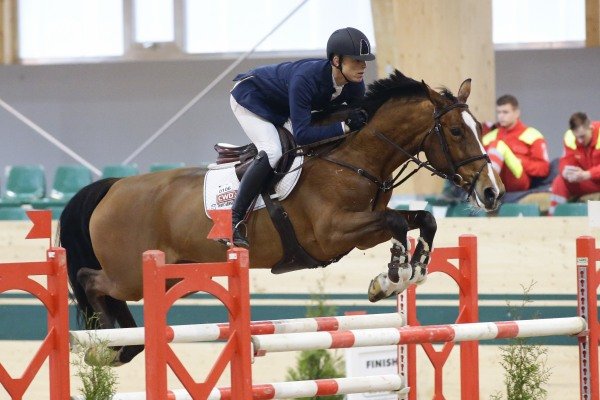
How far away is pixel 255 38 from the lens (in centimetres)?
1191

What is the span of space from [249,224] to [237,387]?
129 cm

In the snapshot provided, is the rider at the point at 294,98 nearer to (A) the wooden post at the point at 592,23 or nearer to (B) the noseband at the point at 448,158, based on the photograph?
(B) the noseband at the point at 448,158

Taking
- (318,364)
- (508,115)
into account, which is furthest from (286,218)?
(508,115)

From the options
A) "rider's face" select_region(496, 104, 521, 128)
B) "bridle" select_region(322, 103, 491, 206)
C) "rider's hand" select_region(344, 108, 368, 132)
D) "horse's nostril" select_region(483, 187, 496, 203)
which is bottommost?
"horse's nostril" select_region(483, 187, 496, 203)

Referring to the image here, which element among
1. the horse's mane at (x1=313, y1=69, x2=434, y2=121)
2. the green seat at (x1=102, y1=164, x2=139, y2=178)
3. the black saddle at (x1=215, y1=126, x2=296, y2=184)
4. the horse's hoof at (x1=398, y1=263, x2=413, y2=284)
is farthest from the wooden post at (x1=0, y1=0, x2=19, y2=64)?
the horse's hoof at (x1=398, y1=263, x2=413, y2=284)

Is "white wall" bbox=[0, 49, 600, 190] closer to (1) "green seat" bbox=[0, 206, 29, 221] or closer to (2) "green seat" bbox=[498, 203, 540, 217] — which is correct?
(1) "green seat" bbox=[0, 206, 29, 221]

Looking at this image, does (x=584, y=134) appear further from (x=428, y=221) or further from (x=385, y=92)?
(x=428, y=221)

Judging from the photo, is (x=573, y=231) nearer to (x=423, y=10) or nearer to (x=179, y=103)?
(x=423, y=10)

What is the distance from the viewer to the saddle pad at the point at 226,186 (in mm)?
4832

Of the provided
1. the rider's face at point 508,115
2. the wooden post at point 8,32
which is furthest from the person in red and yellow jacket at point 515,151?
the wooden post at point 8,32

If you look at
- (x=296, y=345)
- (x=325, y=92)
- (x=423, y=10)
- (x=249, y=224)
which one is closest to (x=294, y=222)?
(x=249, y=224)

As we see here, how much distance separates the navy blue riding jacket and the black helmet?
93mm

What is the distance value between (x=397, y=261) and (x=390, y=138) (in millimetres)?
603

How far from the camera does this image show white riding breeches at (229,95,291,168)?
4.79m
